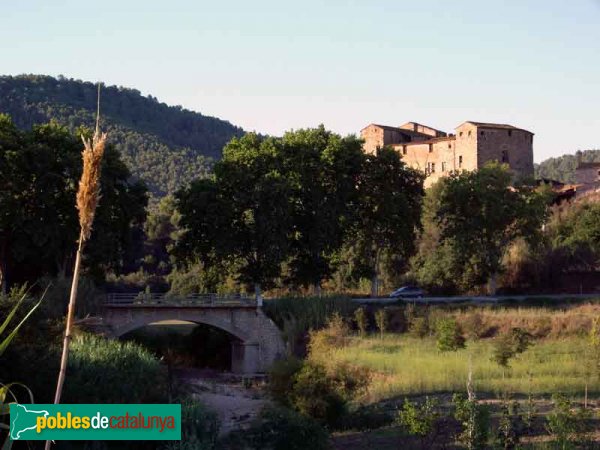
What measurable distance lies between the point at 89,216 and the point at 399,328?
112 feet

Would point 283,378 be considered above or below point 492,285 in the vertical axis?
below

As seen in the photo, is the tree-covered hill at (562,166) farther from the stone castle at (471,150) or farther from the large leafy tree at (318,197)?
the large leafy tree at (318,197)

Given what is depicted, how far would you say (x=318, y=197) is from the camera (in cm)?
4284

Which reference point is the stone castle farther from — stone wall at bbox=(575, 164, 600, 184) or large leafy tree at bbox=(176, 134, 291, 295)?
large leafy tree at bbox=(176, 134, 291, 295)

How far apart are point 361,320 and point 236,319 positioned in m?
5.85

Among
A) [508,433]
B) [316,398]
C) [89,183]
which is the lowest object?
[316,398]

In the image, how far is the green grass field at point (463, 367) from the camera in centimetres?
2428

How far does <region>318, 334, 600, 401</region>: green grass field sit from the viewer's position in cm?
2428

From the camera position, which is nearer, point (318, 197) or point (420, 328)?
point (420, 328)

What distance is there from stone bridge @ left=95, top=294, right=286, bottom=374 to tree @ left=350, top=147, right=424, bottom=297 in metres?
7.58

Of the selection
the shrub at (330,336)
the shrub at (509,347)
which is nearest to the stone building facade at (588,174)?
the shrub at (330,336)

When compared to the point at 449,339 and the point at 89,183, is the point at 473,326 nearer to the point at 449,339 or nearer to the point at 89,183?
the point at 449,339

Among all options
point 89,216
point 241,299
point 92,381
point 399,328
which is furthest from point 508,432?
point 241,299

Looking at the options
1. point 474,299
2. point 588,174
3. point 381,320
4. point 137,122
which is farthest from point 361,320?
point 137,122
